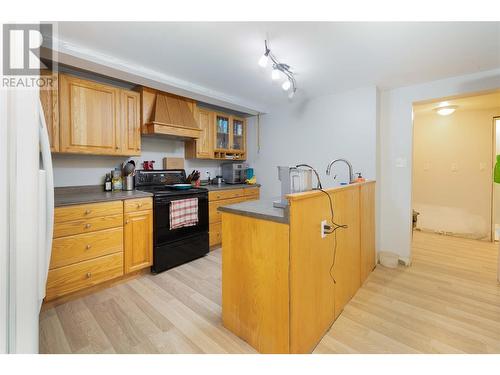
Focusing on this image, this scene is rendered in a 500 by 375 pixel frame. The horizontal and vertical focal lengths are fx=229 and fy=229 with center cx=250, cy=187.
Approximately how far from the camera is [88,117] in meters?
2.30

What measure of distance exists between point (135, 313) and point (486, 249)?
4500mm

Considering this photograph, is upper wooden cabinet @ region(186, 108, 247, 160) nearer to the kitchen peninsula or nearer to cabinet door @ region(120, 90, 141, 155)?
cabinet door @ region(120, 90, 141, 155)

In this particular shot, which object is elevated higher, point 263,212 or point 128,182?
point 128,182

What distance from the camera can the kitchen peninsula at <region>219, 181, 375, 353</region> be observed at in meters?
1.29

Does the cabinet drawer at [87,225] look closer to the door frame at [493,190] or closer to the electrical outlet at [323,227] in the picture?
the electrical outlet at [323,227]

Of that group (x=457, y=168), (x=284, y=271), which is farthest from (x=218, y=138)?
(x=457, y=168)

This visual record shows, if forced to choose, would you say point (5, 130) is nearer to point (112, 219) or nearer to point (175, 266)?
point (112, 219)

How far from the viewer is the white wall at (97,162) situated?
2.44 m

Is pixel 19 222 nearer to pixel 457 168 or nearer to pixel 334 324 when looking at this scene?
pixel 334 324

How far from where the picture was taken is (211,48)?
1.91 m

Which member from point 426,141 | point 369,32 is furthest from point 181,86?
point 426,141

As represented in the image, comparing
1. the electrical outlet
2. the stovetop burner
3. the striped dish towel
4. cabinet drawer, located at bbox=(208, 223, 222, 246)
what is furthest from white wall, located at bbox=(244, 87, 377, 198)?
the electrical outlet

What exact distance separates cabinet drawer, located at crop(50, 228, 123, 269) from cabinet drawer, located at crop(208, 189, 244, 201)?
1.21 meters

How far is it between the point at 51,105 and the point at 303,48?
2293mm
